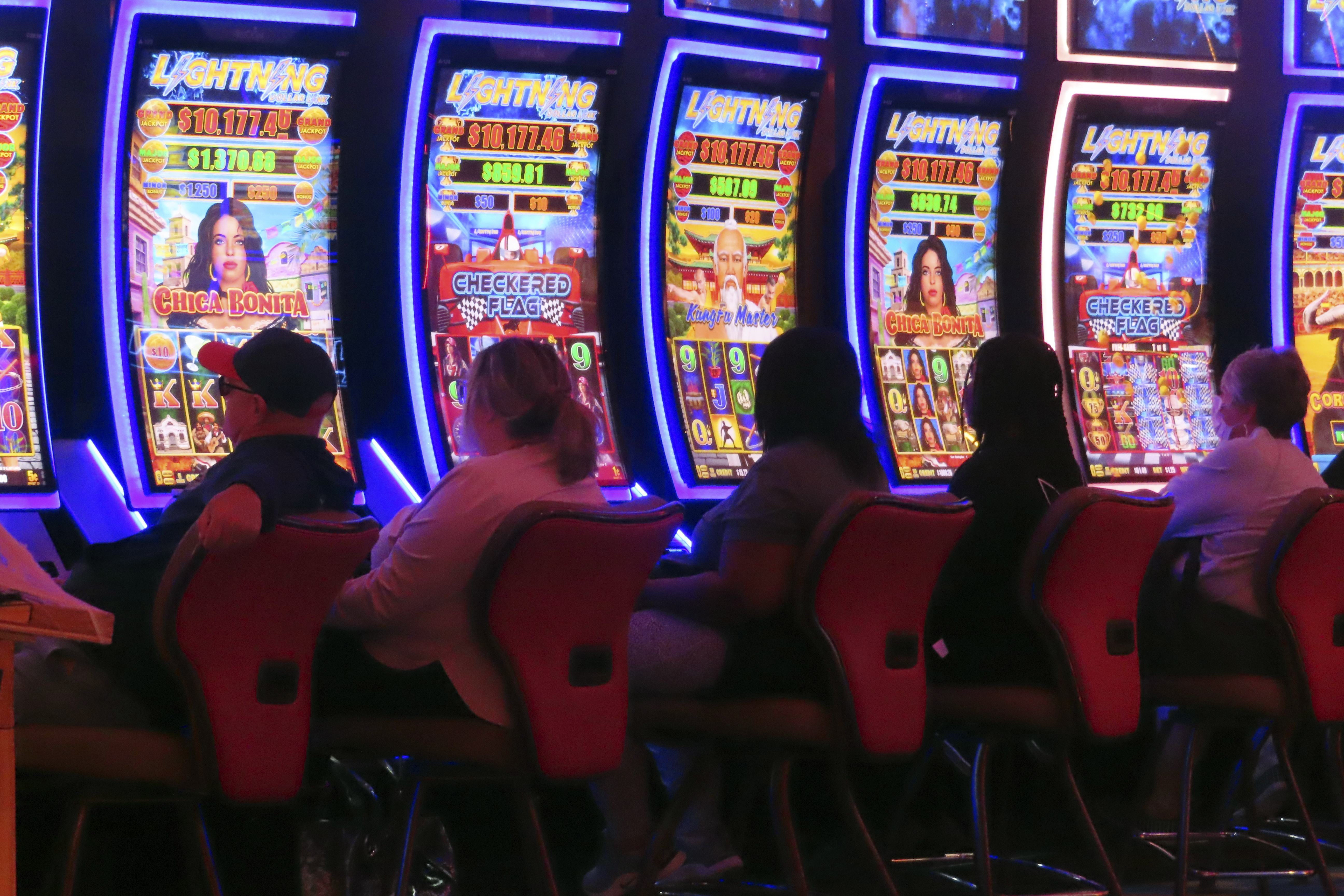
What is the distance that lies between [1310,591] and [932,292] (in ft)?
6.05

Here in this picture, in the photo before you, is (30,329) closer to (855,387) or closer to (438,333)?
(438,333)

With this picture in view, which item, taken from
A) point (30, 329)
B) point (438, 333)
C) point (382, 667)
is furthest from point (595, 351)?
point (382, 667)

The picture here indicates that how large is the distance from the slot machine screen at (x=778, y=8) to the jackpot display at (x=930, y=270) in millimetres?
356

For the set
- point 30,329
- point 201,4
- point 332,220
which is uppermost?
point 201,4

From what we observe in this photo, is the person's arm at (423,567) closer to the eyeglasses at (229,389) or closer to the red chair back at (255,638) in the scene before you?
the red chair back at (255,638)

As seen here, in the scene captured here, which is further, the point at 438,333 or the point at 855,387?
the point at 438,333

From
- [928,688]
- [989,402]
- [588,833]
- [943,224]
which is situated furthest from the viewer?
[943,224]

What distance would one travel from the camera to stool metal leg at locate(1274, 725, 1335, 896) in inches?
143

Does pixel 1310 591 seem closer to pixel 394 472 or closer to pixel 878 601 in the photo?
pixel 878 601

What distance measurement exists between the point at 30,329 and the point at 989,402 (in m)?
2.25

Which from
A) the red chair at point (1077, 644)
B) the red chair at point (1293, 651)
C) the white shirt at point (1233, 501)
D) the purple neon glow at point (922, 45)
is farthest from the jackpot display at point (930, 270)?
the red chair at point (1077, 644)

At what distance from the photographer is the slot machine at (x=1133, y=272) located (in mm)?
5301

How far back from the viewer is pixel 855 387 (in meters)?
3.56

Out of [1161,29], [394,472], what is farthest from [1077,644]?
[1161,29]
